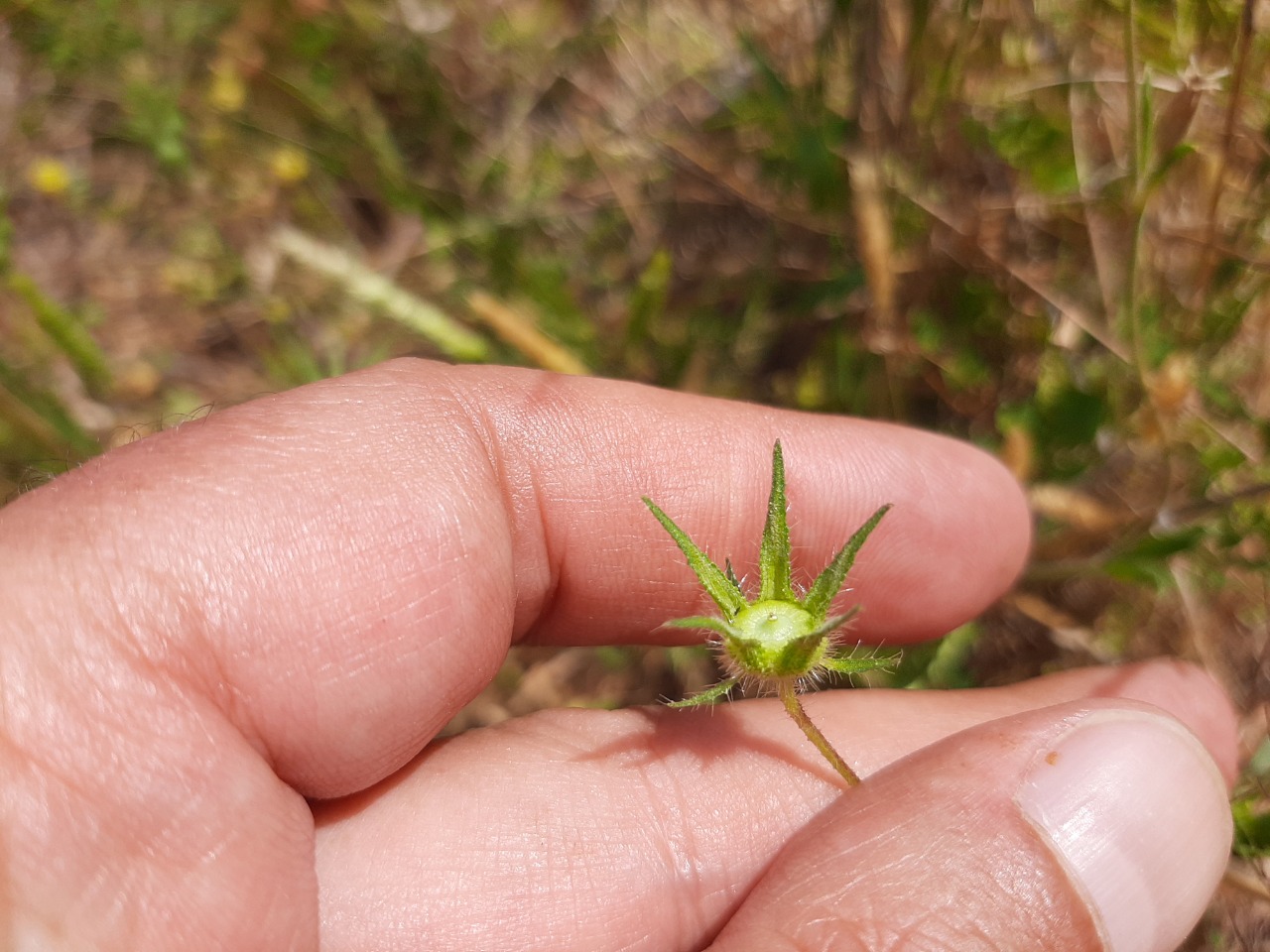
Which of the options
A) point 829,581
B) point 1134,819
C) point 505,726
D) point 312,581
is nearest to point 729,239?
point 505,726

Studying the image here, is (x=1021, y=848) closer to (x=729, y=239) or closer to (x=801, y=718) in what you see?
(x=801, y=718)

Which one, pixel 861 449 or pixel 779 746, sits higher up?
pixel 861 449

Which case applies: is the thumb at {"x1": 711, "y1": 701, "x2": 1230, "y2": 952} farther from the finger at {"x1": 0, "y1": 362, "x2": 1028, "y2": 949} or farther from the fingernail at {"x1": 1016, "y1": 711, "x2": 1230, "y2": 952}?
the finger at {"x1": 0, "y1": 362, "x2": 1028, "y2": 949}

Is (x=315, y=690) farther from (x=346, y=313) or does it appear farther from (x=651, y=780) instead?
(x=346, y=313)

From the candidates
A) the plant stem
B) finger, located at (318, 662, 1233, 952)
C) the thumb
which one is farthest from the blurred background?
the plant stem

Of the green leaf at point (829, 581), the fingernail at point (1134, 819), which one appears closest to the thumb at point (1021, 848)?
the fingernail at point (1134, 819)

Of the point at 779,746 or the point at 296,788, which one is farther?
the point at 779,746

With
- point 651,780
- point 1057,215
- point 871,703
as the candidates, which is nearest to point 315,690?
point 651,780

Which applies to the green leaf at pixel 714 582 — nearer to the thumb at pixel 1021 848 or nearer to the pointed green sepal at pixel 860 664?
the pointed green sepal at pixel 860 664
